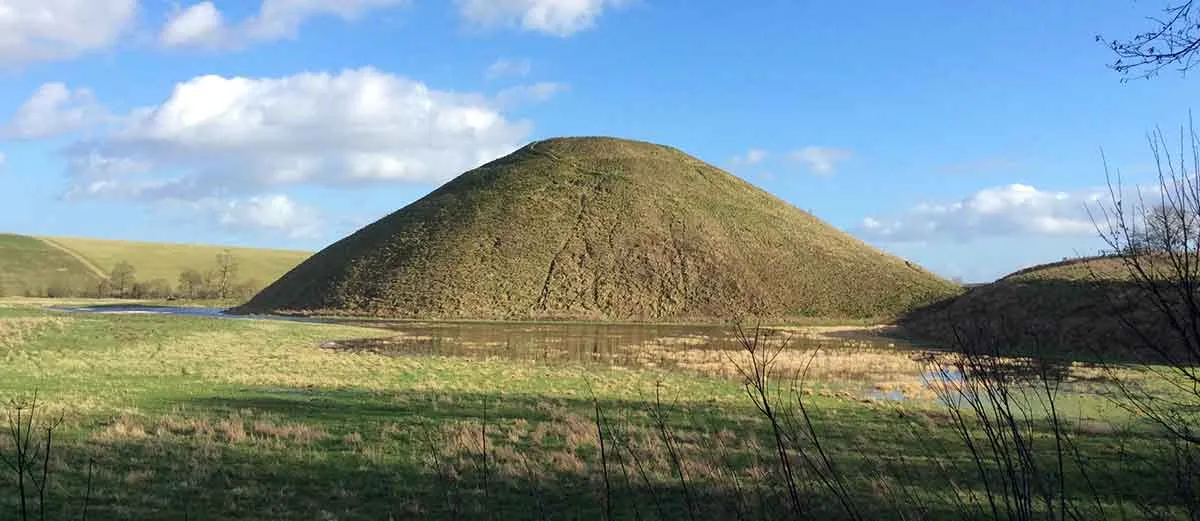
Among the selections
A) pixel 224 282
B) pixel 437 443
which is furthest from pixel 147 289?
pixel 437 443

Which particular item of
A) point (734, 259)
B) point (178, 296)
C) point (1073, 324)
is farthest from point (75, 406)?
point (178, 296)

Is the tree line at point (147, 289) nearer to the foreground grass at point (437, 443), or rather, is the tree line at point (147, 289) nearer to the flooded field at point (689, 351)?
the flooded field at point (689, 351)

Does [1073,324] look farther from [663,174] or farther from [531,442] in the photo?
[663,174]

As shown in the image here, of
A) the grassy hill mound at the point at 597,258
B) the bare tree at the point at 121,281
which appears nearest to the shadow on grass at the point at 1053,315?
the grassy hill mound at the point at 597,258

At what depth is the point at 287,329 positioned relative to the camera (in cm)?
5666

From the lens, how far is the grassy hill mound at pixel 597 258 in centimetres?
9338

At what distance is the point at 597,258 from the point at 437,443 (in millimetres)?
88049

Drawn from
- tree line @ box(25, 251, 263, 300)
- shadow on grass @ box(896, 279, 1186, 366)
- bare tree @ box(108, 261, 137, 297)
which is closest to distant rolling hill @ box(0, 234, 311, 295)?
Result: tree line @ box(25, 251, 263, 300)

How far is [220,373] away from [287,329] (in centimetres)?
3044

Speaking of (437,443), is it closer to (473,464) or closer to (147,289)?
(473,464)

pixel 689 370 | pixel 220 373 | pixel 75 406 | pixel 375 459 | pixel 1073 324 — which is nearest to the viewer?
pixel 375 459

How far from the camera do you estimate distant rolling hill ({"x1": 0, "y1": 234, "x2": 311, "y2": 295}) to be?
15050 cm

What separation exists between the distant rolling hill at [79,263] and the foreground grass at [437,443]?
141275 mm

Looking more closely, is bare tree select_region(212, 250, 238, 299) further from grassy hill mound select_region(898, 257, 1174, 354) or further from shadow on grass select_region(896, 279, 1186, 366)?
grassy hill mound select_region(898, 257, 1174, 354)
